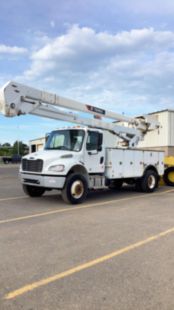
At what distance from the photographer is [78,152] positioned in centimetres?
989

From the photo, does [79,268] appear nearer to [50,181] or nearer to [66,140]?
[50,181]

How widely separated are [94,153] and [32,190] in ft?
8.99

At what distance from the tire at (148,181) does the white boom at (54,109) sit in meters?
1.79

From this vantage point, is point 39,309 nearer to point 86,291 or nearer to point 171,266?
point 86,291

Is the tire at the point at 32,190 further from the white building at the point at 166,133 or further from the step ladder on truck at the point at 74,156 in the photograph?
the white building at the point at 166,133

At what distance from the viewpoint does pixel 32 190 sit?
10906 millimetres

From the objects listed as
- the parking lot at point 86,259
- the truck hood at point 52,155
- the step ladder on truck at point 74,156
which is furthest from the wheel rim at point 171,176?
the truck hood at point 52,155

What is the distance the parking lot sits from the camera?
132 inches

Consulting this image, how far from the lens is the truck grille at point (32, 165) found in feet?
30.8

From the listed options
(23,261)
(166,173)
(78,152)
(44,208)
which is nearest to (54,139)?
(78,152)

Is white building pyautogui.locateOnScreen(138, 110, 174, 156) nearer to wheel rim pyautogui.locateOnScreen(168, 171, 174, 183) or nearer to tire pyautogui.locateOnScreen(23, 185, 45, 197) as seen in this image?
wheel rim pyautogui.locateOnScreen(168, 171, 174, 183)

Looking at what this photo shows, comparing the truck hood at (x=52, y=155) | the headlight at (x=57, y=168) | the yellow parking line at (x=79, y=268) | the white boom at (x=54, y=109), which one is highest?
the white boom at (x=54, y=109)

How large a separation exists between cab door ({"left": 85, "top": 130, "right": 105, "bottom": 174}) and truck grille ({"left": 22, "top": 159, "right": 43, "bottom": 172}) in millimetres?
1666

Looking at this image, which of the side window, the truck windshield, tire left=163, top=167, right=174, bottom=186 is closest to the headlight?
the truck windshield
